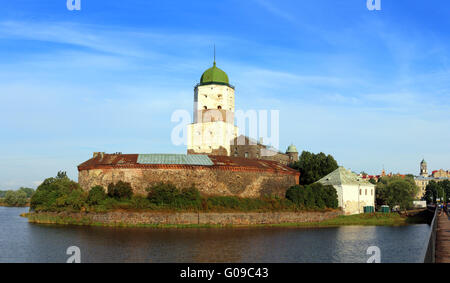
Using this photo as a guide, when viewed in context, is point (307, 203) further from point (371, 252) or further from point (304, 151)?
point (371, 252)

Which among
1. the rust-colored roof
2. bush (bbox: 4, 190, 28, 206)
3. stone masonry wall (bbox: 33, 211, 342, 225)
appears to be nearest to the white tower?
the rust-colored roof

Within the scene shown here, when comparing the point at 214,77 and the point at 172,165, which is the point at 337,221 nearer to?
the point at 172,165

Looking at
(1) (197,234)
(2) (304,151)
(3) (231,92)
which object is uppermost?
(3) (231,92)

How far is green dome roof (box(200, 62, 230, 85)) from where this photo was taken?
221 feet

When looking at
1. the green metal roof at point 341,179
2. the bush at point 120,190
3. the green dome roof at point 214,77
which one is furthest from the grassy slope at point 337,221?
the green dome roof at point 214,77

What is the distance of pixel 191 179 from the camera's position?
4825 cm

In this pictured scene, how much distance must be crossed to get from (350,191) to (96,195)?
31190 millimetres

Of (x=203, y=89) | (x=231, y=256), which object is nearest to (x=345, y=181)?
(x=203, y=89)

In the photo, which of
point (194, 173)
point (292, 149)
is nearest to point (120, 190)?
point (194, 173)

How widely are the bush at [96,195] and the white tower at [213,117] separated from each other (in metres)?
23.9

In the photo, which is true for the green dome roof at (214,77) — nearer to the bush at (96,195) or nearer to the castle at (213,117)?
the castle at (213,117)

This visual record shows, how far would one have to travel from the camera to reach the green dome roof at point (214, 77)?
2650 inches
